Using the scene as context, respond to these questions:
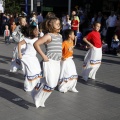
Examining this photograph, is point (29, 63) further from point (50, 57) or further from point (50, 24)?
point (50, 24)

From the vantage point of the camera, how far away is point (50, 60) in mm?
5648

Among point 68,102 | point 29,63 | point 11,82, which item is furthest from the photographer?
point 11,82

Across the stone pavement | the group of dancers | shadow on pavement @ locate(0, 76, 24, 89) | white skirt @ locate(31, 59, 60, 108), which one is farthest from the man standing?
white skirt @ locate(31, 59, 60, 108)

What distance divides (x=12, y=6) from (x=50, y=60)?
73.5ft

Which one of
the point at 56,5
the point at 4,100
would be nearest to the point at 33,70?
the point at 4,100

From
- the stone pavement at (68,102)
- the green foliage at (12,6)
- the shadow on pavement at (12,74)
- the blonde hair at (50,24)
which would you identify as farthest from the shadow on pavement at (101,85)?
the green foliage at (12,6)

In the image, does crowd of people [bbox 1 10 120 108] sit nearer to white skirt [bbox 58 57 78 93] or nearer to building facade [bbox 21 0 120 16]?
white skirt [bbox 58 57 78 93]

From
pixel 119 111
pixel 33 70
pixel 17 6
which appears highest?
pixel 17 6

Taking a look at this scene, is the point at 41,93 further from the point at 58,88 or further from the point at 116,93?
the point at 116,93

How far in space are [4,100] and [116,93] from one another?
8.18 ft

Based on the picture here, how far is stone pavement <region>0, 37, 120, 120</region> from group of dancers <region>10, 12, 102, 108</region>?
0.24 m

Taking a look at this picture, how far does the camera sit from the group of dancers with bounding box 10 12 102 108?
5613 millimetres

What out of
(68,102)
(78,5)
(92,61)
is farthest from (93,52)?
(78,5)

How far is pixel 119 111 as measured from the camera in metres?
6.01
